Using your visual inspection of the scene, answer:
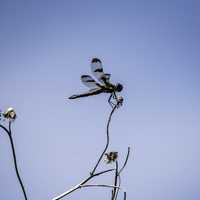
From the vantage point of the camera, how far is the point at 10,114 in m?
2.43

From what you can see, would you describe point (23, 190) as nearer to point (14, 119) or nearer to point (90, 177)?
point (90, 177)

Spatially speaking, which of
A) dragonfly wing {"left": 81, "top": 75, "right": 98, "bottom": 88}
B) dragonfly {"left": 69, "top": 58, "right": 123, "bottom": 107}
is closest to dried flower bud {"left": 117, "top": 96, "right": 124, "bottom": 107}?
dragonfly {"left": 69, "top": 58, "right": 123, "bottom": 107}

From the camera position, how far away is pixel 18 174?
6.15 feet

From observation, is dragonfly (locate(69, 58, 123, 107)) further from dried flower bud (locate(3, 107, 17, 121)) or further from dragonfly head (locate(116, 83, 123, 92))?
dried flower bud (locate(3, 107, 17, 121))

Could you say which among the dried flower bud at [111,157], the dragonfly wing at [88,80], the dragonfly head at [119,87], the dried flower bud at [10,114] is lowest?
the dried flower bud at [111,157]

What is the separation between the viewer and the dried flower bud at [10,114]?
94.9 inches

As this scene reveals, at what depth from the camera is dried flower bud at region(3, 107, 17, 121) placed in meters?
2.41

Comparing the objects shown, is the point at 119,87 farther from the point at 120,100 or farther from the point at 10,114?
the point at 10,114

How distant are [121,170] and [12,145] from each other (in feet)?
2.69

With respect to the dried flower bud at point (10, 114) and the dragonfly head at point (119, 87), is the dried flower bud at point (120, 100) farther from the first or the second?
the dried flower bud at point (10, 114)

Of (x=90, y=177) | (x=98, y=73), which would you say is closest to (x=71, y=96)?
(x=98, y=73)

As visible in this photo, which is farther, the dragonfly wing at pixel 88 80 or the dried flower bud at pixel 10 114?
the dragonfly wing at pixel 88 80

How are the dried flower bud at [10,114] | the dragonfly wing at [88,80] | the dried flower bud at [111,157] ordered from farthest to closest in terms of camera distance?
1. the dragonfly wing at [88,80]
2. the dried flower bud at [111,157]
3. the dried flower bud at [10,114]

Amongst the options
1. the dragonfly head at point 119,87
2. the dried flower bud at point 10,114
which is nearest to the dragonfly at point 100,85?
the dragonfly head at point 119,87
